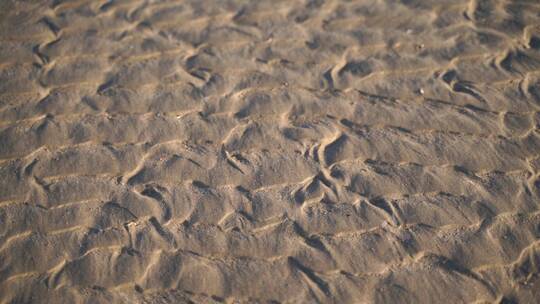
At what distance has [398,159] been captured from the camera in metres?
3.50

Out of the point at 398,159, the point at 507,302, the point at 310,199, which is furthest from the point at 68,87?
the point at 507,302

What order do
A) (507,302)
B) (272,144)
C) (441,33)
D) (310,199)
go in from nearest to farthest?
1. (507,302)
2. (310,199)
3. (272,144)
4. (441,33)

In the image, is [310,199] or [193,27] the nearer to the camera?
[310,199]

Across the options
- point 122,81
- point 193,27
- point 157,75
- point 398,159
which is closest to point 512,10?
point 398,159

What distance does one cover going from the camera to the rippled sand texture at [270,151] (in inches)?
119

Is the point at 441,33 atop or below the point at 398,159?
atop

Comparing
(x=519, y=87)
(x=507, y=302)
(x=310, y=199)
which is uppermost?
(x=519, y=87)

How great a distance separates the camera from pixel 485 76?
3.97m

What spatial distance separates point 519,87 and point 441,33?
858 millimetres

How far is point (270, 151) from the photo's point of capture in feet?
11.8

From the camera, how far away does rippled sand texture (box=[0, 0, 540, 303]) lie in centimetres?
303

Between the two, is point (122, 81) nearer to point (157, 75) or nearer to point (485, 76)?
point (157, 75)

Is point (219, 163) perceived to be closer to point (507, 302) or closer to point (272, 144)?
point (272, 144)

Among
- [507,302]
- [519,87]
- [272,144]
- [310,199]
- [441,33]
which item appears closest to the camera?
[507,302]
